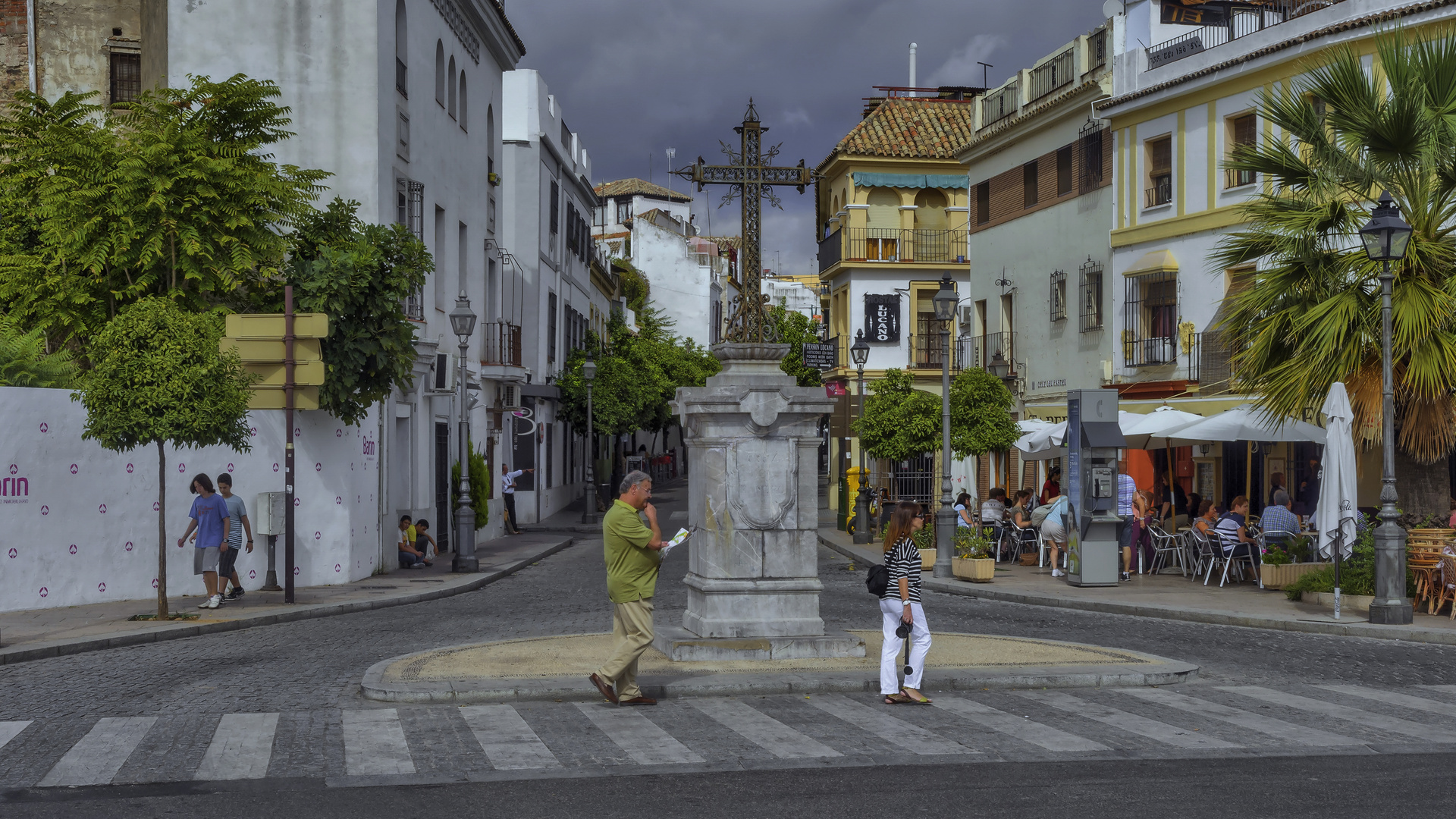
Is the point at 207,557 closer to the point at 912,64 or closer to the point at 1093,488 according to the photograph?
the point at 1093,488

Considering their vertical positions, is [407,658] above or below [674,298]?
below

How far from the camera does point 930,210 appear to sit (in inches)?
1822

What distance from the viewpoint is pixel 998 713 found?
989 cm

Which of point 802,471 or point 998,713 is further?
point 802,471

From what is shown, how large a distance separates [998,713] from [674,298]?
252ft

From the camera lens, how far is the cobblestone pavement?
8500mm

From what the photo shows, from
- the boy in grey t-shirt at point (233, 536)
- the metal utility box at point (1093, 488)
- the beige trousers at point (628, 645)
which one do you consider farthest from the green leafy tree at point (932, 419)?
the beige trousers at point (628, 645)

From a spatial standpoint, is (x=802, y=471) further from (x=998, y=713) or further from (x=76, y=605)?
(x=76, y=605)

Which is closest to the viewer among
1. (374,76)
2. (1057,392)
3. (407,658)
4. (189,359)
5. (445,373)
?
(407,658)

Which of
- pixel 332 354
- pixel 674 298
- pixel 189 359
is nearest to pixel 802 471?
pixel 189 359

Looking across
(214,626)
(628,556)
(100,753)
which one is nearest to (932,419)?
(214,626)

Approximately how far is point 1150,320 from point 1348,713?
2050cm

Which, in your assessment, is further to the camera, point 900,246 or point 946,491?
point 900,246

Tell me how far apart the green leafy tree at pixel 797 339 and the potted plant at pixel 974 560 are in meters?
27.8
